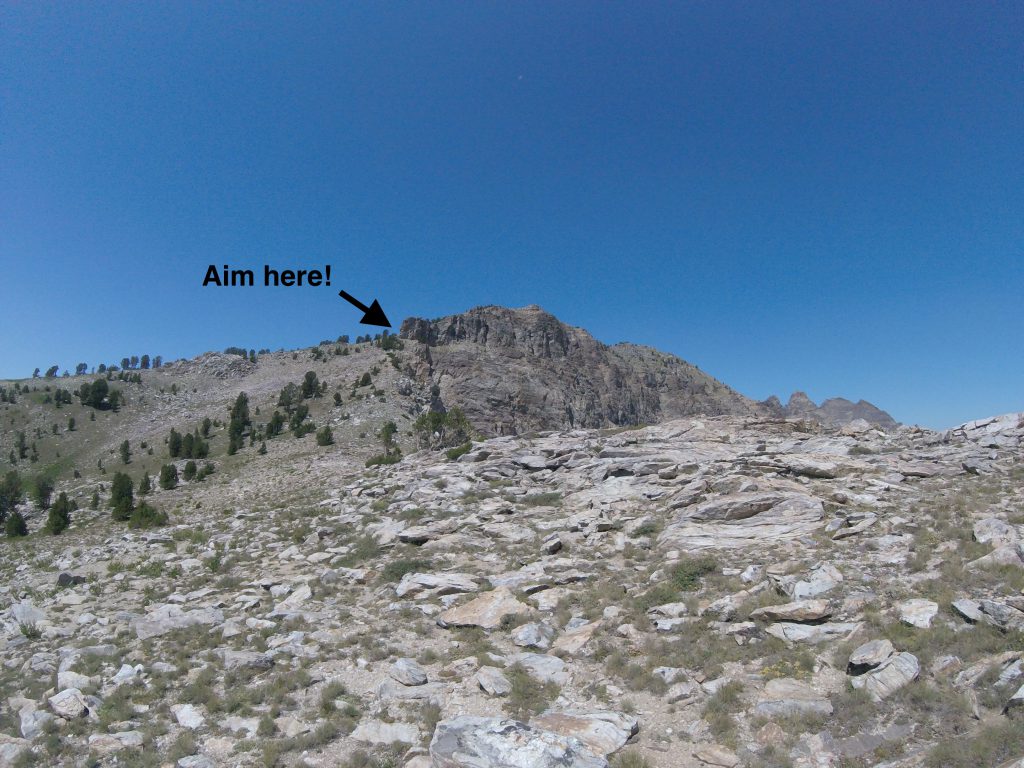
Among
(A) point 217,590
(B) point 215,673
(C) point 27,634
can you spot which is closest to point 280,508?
(A) point 217,590

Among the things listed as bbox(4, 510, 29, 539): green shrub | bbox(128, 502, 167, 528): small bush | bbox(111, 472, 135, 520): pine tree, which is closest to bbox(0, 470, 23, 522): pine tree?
bbox(4, 510, 29, 539): green shrub

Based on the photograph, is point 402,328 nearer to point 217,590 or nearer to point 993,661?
point 217,590

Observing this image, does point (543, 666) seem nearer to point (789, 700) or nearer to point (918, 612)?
point (789, 700)

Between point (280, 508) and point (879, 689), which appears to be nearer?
point (879, 689)

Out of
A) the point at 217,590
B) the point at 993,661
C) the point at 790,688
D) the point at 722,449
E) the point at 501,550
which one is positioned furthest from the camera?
the point at 722,449

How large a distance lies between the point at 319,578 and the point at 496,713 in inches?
366

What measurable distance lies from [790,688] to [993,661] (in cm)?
286

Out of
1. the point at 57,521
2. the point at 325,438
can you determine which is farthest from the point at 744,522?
the point at 325,438

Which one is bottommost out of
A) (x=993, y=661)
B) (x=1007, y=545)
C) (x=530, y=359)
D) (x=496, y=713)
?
(x=496, y=713)

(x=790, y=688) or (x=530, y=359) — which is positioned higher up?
(x=530, y=359)

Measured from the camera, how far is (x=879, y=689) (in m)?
7.88

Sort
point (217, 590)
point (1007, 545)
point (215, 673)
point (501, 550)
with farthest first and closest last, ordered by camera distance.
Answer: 1. point (501, 550)
2. point (217, 590)
3. point (1007, 545)
4. point (215, 673)

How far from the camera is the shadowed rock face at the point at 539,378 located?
11181cm

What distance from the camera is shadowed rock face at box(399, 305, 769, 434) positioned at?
11181cm
